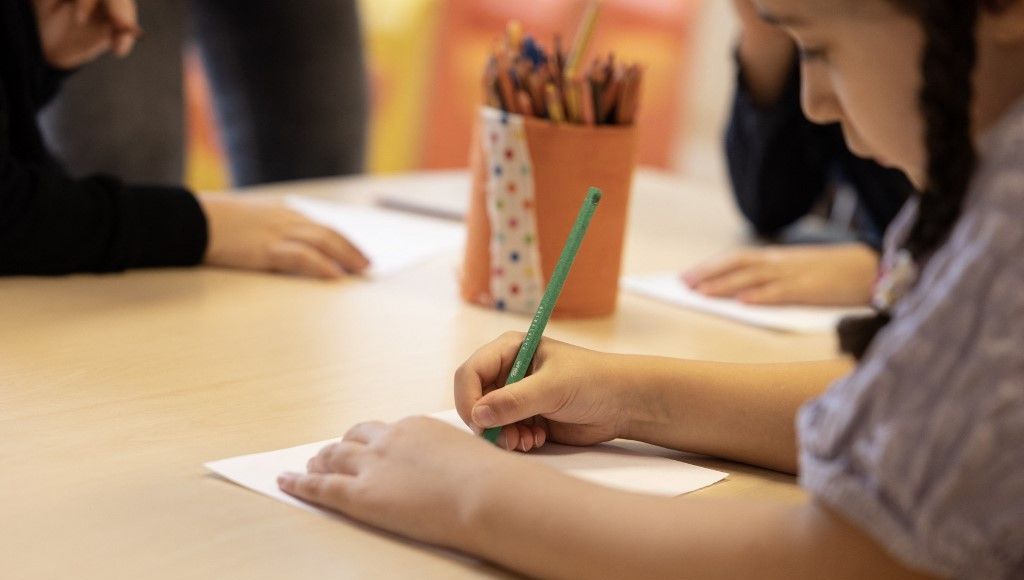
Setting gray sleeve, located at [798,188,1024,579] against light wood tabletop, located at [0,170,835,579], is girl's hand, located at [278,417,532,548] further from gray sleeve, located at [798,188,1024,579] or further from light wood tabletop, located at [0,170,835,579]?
gray sleeve, located at [798,188,1024,579]

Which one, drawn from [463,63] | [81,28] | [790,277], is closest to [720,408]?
[790,277]

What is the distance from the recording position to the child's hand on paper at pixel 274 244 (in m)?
1.06

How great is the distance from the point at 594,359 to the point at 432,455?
0.15 metres

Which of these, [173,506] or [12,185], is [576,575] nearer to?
[173,506]

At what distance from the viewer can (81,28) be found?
1.15m

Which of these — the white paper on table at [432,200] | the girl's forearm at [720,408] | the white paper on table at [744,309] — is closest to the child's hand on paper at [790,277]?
the white paper on table at [744,309]

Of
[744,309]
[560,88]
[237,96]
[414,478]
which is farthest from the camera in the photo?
[237,96]

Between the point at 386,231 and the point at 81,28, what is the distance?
14.0 inches

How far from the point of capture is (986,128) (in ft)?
1.72

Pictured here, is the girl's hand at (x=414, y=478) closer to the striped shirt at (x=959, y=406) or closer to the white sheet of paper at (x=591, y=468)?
the white sheet of paper at (x=591, y=468)

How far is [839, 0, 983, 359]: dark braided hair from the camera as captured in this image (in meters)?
0.48

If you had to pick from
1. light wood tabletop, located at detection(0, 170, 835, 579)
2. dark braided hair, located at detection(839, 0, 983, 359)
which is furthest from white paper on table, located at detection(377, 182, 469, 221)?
dark braided hair, located at detection(839, 0, 983, 359)

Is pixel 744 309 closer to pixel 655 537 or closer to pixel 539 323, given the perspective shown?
pixel 539 323

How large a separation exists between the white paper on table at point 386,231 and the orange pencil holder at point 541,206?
0.15 metres
